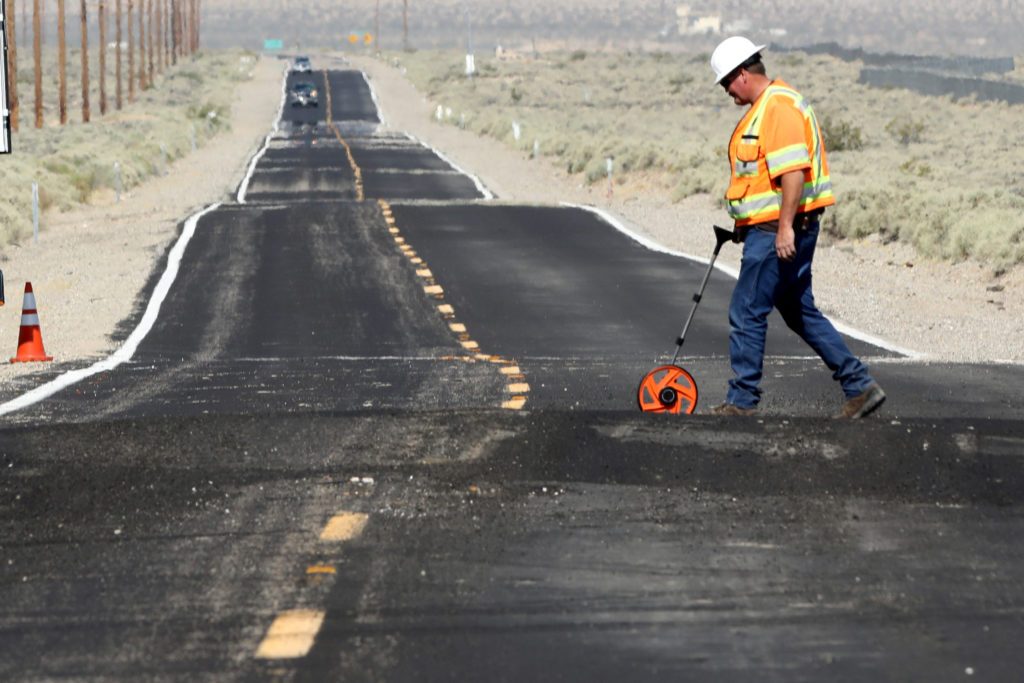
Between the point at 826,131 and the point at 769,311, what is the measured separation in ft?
148

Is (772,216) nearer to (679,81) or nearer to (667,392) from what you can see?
(667,392)

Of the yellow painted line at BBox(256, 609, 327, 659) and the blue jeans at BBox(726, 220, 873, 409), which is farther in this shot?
the blue jeans at BBox(726, 220, 873, 409)

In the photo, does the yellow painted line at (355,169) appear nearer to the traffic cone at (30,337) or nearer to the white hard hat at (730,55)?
the traffic cone at (30,337)

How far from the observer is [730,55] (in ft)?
28.3

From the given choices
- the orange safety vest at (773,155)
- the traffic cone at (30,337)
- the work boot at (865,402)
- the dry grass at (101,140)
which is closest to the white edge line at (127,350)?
the traffic cone at (30,337)

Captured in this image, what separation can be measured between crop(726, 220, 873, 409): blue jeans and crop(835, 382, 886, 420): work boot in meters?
0.03

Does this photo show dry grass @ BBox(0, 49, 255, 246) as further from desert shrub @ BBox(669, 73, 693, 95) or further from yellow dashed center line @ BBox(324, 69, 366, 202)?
desert shrub @ BBox(669, 73, 693, 95)

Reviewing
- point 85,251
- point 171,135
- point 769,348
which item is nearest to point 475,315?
point 769,348

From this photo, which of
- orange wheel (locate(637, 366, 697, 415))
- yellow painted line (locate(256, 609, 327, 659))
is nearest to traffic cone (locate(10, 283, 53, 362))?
orange wheel (locate(637, 366, 697, 415))

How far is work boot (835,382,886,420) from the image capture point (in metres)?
8.80

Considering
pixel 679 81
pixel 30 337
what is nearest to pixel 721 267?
pixel 30 337

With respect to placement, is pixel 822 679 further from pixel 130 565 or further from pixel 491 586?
pixel 130 565

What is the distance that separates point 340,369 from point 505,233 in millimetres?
12961

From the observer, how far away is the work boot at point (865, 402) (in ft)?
28.9
